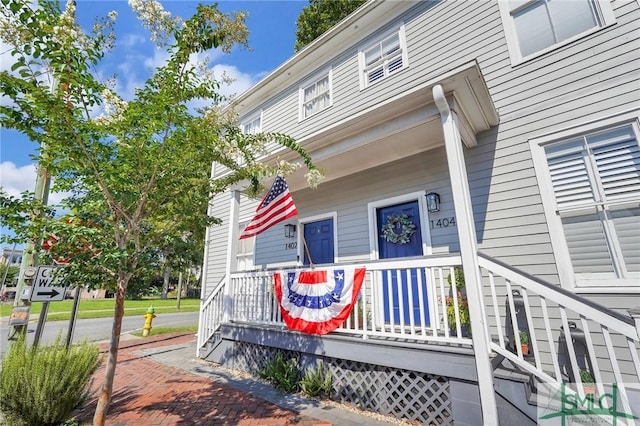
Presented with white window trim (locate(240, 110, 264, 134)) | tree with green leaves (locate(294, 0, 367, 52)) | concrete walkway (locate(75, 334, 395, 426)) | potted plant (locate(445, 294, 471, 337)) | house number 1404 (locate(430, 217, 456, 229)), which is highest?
tree with green leaves (locate(294, 0, 367, 52))

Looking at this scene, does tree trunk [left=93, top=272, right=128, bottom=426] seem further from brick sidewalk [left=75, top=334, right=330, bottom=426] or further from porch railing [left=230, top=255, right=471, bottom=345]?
porch railing [left=230, top=255, right=471, bottom=345]

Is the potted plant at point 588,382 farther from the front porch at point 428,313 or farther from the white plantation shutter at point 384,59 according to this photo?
the white plantation shutter at point 384,59

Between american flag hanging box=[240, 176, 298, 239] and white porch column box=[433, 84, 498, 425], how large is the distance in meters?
2.33

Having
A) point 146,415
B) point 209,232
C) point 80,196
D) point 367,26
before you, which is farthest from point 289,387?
point 367,26

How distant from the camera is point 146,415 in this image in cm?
355

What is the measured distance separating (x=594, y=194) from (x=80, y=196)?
6.26 metres

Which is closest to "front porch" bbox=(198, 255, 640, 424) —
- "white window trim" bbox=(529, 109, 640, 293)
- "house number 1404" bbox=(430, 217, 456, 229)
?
"white window trim" bbox=(529, 109, 640, 293)

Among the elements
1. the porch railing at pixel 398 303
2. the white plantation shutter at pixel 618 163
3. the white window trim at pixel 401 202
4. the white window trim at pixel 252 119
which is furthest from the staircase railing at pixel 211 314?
the white plantation shutter at pixel 618 163

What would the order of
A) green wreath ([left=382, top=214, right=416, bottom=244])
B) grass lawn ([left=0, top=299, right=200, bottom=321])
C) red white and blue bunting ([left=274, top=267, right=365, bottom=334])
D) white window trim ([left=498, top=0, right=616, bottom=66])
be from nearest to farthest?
white window trim ([left=498, top=0, right=616, bottom=66])
red white and blue bunting ([left=274, top=267, right=365, bottom=334])
green wreath ([left=382, top=214, right=416, bottom=244])
grass lawn ([left=0, top=299, right=200, bottom=321])

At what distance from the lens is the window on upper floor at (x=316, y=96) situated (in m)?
7.35

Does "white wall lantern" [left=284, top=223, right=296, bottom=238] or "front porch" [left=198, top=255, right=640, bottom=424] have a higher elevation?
"white wall lantern" [left=284, top=223, right=296, bottom=238]

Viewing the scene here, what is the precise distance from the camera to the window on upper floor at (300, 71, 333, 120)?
24.1 feet

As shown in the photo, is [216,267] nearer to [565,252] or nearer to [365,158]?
[365,158]

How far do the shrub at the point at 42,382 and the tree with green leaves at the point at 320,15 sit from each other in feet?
44.4
